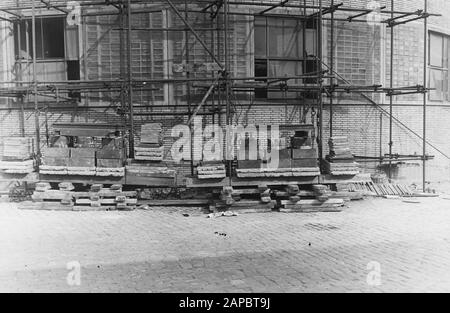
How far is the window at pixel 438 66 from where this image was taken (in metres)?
16.4

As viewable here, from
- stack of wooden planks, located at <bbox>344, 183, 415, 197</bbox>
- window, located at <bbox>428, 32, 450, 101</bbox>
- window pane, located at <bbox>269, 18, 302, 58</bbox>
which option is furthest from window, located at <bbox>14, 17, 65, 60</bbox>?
window, located at <bbox>428, 32, 450, 101</bbox>

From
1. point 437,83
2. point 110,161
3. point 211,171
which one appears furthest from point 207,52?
point 437,83

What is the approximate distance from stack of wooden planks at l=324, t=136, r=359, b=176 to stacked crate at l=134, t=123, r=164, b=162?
437cm

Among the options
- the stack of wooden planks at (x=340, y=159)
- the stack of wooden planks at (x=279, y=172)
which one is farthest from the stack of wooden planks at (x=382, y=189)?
the stack of wooden planks at (x=279, y=172)

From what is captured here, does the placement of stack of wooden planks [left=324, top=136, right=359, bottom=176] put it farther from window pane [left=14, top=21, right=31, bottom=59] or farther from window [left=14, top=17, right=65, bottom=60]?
window pane [left=14, top=21, right=31, bottom=59]

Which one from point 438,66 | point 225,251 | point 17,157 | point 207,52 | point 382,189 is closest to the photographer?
point 225,251

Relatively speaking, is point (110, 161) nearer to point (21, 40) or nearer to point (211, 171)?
point (211, 171)

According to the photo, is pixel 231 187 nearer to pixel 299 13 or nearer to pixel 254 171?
pixel 254 171

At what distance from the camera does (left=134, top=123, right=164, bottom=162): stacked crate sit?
11.1m

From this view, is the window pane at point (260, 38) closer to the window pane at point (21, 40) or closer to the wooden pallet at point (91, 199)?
the wooden pallet at point (91, 199)

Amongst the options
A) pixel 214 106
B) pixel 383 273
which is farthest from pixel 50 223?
pixel 383 273

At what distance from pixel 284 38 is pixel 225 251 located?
29.2 feet

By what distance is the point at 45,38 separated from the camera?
553 inches

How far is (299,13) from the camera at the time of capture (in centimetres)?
1430
